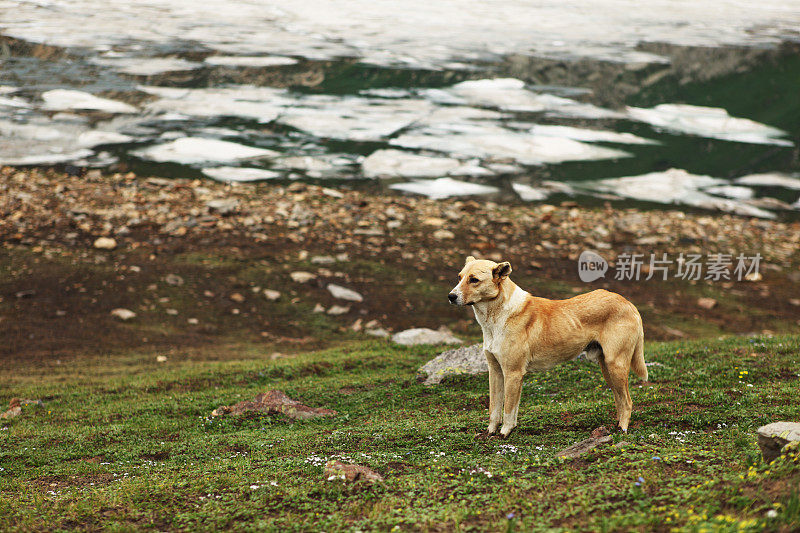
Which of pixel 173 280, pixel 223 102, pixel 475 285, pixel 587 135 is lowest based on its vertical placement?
pixel 173 280

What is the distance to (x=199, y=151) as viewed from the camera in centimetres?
3259

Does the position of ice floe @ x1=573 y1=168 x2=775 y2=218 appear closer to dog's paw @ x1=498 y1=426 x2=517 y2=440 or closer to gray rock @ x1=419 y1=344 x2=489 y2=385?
gray rock @ x1=419 y1=344 x2=489 y2=385

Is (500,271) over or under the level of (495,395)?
over

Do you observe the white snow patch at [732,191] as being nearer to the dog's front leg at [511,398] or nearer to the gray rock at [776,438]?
the dog's front leg at [511,398]

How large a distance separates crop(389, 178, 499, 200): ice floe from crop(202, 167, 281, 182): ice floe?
5339 mm

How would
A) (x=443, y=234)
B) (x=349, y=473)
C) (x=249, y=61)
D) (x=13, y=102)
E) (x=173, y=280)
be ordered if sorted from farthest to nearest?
(x=249, y=61) < (x=13, y=102) < (x=443, y=234) < (x=173, y=280) < (x=349, y=473)

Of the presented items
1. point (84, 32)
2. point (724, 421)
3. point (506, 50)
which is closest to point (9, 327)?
point (724, 421)

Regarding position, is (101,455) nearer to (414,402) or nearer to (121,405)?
(121,405)

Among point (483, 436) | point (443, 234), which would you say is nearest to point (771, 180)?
point (443, 234)

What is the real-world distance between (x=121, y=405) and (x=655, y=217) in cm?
2233

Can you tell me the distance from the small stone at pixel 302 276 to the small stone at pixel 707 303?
12.9 metres

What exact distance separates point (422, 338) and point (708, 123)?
26.6 meters

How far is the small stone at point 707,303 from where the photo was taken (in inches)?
939

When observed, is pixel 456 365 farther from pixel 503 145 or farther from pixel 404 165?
pixel 503 145
